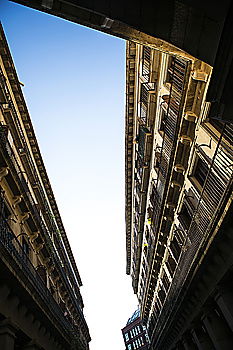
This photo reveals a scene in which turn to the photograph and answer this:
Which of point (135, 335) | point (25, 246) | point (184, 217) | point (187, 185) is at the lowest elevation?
point (184, 217)

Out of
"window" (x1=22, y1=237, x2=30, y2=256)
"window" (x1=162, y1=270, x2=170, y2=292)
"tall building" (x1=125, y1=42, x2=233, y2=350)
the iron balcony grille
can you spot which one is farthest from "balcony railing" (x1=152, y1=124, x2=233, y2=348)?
"window" (x1=22, y1=237, x2=30, y2=256)

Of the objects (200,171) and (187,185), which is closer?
(200,171)

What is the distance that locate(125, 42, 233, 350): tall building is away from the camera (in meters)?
10.7

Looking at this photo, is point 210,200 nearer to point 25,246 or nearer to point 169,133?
point 169,133

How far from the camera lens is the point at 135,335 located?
293 feet

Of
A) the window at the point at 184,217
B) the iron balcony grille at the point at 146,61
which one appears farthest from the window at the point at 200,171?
the iron balcony grille at the point at 146,61

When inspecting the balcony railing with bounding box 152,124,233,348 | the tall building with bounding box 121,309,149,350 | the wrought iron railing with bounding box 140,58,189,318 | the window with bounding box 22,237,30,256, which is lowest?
the balcony railing with bounding box 152,124,233,348

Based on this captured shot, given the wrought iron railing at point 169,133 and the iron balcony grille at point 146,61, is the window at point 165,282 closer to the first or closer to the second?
the wrought iron railing at point 169,133

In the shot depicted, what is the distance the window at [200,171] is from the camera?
13.2 metres

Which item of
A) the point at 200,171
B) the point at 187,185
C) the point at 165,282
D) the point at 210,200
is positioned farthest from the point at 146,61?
the point at 165,282

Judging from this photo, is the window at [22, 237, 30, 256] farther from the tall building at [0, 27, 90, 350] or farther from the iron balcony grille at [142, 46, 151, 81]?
the iron balcony grille at [142, 46, 151, 81]

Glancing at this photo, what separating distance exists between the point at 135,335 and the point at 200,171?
94635 mm

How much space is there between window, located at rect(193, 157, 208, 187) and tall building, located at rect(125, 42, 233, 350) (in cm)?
5

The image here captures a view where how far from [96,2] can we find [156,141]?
14.6 metres
